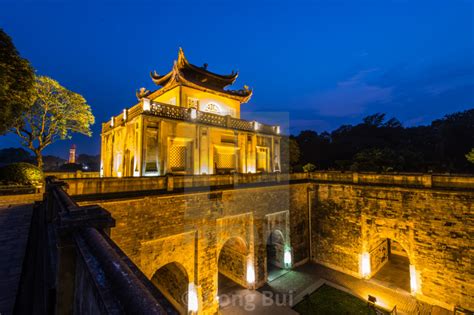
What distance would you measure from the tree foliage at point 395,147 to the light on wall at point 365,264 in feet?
26.9

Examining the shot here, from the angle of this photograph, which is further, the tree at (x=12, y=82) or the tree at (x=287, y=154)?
the tree at (x=287, y=154)

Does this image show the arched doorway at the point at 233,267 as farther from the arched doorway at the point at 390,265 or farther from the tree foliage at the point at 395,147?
the tree foliage at the point at 395,147

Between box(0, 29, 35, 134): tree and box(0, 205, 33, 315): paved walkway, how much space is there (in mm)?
4475

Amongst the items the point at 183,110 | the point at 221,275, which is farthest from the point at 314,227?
the point at 183,110

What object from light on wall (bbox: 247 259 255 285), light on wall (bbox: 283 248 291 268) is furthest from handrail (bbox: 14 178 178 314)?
light on wall (bbox: 283 248 291 268)

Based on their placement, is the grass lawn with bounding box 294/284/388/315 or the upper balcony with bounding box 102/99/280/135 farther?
the upper balcony with bounding box 102/99/280/135

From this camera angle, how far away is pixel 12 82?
932cm

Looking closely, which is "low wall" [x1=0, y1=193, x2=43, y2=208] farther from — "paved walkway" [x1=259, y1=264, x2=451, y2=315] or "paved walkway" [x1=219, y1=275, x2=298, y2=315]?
"paved walkway" [x1=259, y1=264, x2=451, y2=315]

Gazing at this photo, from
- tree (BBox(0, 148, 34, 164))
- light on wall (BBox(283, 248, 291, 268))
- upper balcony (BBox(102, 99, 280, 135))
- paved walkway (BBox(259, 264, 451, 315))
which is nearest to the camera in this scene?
paved walkway (BBox(259, 264, 451, 315))

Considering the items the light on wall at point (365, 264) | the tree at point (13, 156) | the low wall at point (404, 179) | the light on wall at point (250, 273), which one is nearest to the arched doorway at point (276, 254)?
the light on wall at point (250, 273)

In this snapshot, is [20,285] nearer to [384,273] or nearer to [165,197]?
[165,197]

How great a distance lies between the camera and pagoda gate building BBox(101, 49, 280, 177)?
1220cm

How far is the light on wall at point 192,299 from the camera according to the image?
9211 mm

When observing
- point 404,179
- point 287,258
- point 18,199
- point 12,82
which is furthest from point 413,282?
point 12,82
